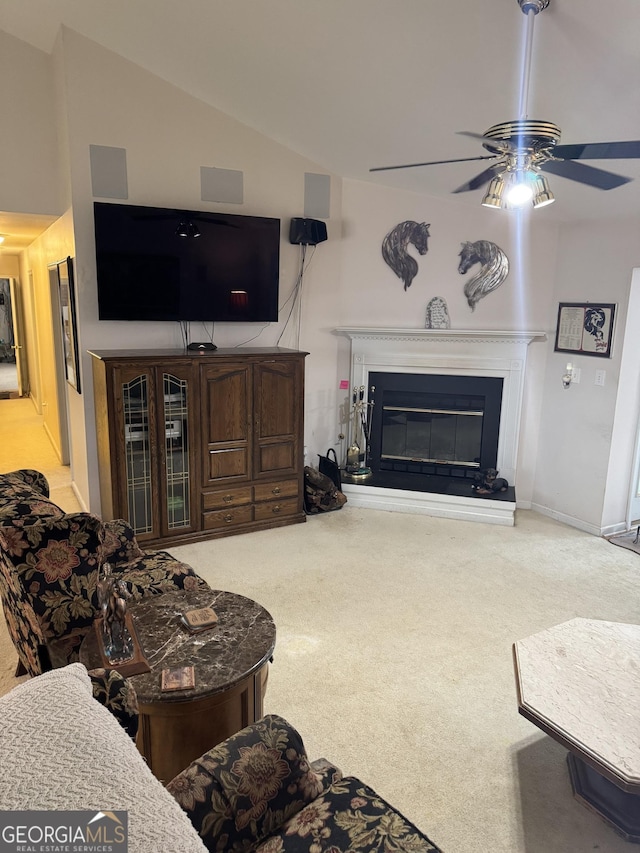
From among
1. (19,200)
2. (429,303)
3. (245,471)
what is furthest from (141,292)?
(429,303)

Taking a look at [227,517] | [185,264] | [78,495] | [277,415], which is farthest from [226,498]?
[185,264]

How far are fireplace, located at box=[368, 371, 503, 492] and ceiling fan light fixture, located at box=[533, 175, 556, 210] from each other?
110 inches

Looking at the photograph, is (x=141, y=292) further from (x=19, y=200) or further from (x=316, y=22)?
(x=316, y=22)

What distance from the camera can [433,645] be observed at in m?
3.17

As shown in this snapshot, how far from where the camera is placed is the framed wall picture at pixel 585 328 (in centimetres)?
460

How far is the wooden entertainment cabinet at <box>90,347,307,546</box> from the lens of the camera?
405cm

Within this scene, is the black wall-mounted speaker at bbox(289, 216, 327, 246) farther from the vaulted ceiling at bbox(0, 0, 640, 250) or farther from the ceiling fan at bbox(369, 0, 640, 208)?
the ceiling fan at bbox(369, 0, 640, 208)

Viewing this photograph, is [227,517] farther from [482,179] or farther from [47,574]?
[482,179]

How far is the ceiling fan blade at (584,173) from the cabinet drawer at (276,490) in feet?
9.56

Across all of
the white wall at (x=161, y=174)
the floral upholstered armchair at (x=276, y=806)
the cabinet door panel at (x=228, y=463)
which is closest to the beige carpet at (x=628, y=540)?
the white wall at (x=161, y=174)

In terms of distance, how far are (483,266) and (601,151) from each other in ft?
9.46

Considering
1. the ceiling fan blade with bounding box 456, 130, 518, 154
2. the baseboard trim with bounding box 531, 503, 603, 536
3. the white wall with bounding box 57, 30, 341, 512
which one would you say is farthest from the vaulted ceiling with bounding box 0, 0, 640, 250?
the baseboard trim with bounding box 531, 503, 603, 536

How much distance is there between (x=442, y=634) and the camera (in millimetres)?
3270

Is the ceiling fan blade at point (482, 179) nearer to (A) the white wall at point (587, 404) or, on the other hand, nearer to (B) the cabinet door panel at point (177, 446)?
(A) the white wall at point (587, 404)
